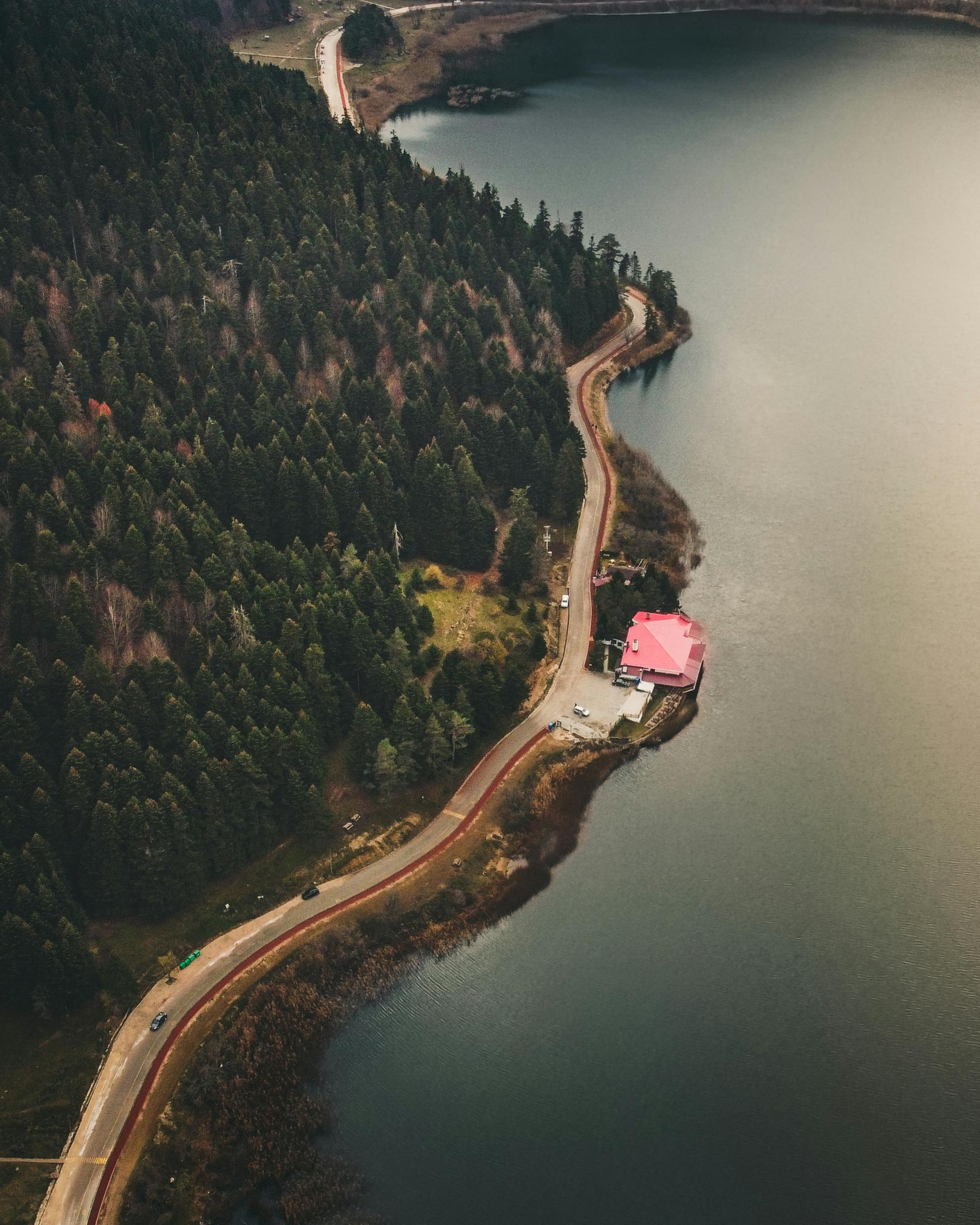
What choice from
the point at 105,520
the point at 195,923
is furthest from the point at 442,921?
the point at 105,520

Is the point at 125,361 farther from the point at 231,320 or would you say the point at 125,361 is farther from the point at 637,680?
the point at 637,680

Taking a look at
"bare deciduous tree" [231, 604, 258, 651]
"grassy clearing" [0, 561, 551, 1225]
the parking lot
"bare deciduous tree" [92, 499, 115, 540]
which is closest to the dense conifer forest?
"bare deciduous tree" [231, 604, 258, 651]

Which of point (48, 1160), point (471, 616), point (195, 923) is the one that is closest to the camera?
point (48, 1160)

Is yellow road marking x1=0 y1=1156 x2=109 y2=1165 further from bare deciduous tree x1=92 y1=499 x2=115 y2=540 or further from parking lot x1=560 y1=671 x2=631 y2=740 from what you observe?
→ bare deciduous tree x1=92 y1=499 x2=115 y2=540

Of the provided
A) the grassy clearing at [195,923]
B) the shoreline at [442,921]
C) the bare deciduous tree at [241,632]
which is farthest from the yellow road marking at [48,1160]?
the bare deciduous tree at [241,632]

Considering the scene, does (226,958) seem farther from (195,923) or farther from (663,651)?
(663,651)

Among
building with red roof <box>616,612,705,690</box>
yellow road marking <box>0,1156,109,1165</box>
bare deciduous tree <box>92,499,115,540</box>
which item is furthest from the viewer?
building with red roof <box>616,612,705,690</box>
